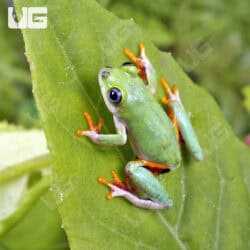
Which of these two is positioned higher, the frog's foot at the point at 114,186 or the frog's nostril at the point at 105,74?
the frog's nostril at the point at 105,74

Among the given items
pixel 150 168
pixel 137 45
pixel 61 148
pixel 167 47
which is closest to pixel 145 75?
pixel 137 45

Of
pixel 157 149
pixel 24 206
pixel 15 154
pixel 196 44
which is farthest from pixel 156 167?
pixel 196 44

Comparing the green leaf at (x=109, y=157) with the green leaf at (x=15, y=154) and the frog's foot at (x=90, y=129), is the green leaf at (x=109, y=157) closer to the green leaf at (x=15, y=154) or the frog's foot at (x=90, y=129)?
the frog's foot at (x=90, y=129)

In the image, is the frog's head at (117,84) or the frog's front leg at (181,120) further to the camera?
the frog's front leg at (181,120)

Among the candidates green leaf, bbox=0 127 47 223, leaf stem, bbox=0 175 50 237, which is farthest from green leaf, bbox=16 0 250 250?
green leaf, bbox=0 127 47 223

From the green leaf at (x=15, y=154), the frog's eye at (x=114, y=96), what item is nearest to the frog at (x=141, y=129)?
the frog's eye at (x=114, y=96)

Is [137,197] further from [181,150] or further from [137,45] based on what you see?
[137,45]

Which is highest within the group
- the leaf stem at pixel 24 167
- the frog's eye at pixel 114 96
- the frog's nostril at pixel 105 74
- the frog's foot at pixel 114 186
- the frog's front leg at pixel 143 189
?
the frog's nostril at pixel 105 74
